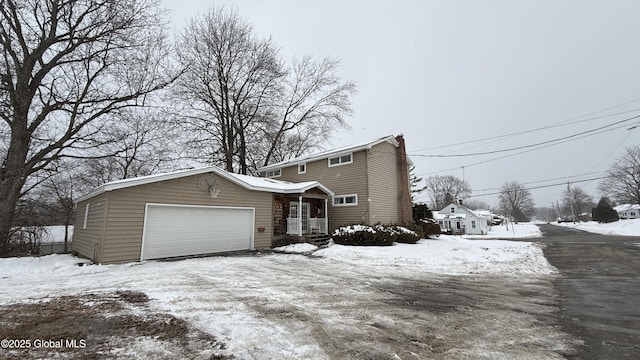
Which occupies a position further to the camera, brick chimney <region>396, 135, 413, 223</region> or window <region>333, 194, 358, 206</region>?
brick chimney <region>396, 135, 413, 223</region>

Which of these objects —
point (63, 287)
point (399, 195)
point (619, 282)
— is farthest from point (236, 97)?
point (619, 282)

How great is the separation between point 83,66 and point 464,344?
54.1 ft

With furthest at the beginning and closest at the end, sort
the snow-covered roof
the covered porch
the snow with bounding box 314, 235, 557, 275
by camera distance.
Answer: the snow-covered roof → the covered porch → the snow with bounding box 314, 235, 557, 275

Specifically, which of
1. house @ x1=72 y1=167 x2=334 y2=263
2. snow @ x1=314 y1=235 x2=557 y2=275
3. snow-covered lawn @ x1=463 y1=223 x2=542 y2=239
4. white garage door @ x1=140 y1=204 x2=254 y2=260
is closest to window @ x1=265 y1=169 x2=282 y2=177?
house @ x1=72 y1=167 x2=334 y2=263

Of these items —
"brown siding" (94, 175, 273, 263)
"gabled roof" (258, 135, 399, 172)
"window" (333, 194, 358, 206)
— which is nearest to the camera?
"brown siding" (94, 175, 273, 263)

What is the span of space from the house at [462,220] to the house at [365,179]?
26.5 metres

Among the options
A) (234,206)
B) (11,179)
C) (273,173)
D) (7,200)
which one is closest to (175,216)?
(234,206)

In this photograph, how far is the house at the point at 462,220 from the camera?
136 ft

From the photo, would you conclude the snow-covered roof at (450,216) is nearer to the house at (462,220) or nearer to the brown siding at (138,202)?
the house at (462,220)

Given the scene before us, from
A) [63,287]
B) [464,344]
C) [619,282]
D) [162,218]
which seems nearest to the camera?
[464,344]

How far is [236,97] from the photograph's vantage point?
23.3m

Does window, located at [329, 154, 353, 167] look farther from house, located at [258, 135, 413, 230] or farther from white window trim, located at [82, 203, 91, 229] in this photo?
white window trim, located at [82, 203, 91, 229]

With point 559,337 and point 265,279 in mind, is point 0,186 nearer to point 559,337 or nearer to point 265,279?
point 265,279

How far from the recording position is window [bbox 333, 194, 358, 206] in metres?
16.5
